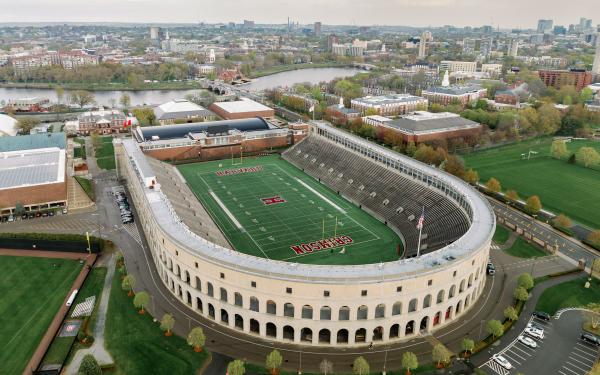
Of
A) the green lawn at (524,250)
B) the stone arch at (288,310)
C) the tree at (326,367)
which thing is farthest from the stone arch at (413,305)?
the green lawn at (524,250)

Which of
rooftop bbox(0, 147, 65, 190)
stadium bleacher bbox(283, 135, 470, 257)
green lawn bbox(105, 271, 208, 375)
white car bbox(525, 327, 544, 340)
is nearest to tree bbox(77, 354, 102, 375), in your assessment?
green lawn bbox(105, 271, 208, 375)

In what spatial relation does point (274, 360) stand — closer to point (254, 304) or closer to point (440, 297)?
point (254, 304)

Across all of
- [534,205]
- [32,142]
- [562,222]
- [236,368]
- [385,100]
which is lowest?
[236,368]

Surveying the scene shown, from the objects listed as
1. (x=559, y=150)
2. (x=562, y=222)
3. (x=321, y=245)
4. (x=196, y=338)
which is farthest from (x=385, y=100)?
(x=196, y=338)

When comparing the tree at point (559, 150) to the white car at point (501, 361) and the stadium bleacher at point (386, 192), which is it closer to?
the stadium bleacher at point (386, 192)

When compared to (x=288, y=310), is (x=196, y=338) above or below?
below

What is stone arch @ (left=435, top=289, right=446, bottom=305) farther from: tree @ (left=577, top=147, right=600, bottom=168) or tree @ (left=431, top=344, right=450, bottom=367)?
tree @ (left=577, top=147, right=600, bottom=168)
